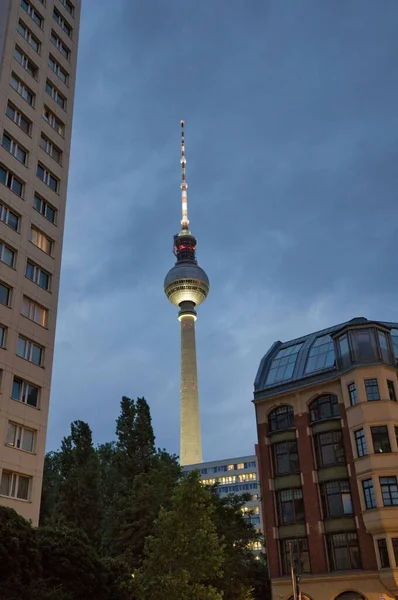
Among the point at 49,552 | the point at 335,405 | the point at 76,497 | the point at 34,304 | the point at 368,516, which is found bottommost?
the point at 49,552

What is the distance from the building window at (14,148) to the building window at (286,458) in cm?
3394

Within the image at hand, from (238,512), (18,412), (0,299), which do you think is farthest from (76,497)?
(0,299)

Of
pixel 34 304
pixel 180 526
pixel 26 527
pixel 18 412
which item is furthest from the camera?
pixel 34 304

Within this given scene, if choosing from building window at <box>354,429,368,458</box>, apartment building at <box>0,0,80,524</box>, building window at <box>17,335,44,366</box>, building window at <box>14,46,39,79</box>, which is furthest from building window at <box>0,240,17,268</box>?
building window at <box>354,429,368,458</box>

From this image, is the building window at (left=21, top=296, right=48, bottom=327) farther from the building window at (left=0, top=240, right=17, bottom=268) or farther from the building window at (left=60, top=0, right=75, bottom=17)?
the building window at (left=60, top=0, right=75, bottom=17)

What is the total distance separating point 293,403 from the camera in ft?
194

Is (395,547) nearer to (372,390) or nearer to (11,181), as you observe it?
(372,390)

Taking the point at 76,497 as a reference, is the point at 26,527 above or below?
below

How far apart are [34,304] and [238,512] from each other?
29567 millimetres

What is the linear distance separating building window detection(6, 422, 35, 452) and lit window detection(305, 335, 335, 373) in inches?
1118

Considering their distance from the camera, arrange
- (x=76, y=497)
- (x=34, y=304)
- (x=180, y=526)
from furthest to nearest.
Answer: (x=76, y=497), (x=34, y=304), (x=180, y=526)

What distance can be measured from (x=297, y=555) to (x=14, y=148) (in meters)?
41.0

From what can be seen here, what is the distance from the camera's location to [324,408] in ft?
189

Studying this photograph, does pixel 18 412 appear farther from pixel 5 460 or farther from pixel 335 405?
pixel 335 405
